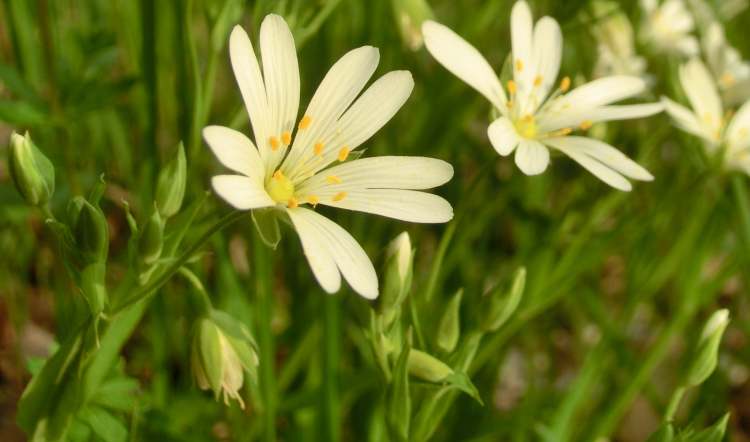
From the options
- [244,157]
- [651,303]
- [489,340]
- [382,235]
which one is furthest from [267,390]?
[651,303]

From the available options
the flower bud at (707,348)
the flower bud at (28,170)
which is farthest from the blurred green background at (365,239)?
the flower bud at (28,170)

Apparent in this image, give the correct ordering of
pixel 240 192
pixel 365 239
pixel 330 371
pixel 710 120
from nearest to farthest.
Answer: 1. pixel 240 192
2. pixel 330 371
3. pixel 710 120
4. pixel 365 239

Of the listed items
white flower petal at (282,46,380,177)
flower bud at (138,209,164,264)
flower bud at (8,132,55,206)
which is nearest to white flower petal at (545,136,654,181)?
white flower petal at (282,46,380,177)

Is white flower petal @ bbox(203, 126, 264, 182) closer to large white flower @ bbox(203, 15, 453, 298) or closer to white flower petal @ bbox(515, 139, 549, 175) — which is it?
large white flower @ bbox(203, 15, 453, 298)

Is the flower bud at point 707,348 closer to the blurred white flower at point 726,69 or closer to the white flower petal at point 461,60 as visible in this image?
the white flower petal at point 461,60

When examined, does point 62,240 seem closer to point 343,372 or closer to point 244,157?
point 244,157

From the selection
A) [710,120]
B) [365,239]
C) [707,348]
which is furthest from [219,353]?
[710,120]

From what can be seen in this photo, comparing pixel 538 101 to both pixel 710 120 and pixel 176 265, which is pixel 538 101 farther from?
pixel 176 265
